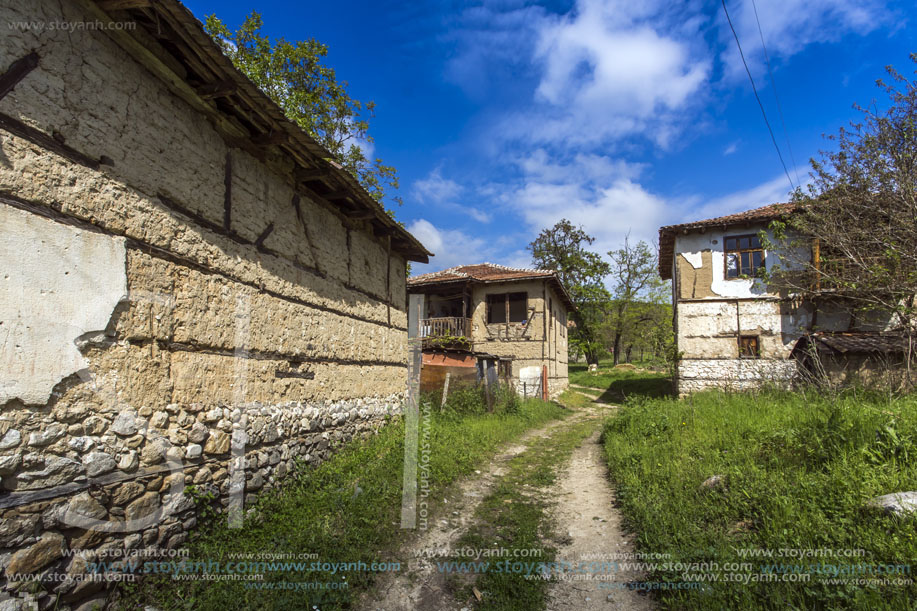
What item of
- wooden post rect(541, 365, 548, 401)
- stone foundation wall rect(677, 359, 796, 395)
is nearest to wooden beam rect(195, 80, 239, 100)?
stone foundation wall rect(677, 359, 796, 395)

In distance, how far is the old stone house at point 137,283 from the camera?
2637 mm

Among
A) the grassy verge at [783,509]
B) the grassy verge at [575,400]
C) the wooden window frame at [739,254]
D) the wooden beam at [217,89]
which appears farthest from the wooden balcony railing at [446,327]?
the wooden beam at [217,89]

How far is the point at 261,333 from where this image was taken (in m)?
4.64

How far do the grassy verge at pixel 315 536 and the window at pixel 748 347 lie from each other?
1145 cm

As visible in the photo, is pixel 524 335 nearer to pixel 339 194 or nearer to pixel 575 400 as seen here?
pixel 575 400

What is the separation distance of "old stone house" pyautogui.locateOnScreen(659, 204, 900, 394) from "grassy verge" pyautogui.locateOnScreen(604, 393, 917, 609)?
326 inches

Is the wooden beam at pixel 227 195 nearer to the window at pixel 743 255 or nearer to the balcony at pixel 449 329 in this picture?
the balcony at pixel 449 329

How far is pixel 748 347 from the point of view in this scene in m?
13.5

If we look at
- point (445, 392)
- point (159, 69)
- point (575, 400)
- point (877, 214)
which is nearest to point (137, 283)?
point (159, 69)

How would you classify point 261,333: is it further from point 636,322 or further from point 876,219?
point 636,322

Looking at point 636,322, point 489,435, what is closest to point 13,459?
point 489,435

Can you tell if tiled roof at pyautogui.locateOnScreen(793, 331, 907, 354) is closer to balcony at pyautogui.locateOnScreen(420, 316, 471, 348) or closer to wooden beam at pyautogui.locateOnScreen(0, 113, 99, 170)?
balcony at pyautogui.locateOnScreen(420, 316, 471, 348)

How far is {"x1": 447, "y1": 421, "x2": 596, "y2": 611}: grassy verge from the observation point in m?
3.27

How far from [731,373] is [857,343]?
10.9 ft
